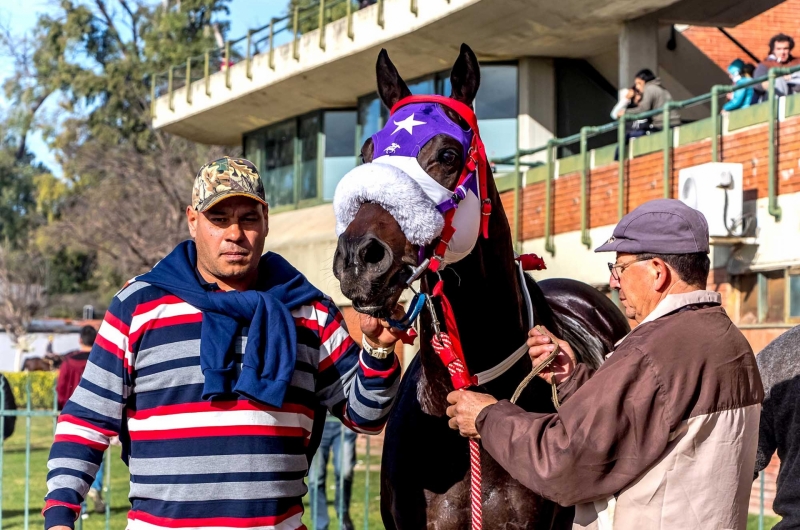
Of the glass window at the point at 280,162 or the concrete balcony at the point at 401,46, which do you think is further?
the glass window at the point at 280,162

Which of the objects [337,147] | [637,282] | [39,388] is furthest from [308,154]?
[637,282]

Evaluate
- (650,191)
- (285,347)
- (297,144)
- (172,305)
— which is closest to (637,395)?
(285,347)

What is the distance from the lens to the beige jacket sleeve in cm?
271

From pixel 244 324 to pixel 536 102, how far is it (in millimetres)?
14622

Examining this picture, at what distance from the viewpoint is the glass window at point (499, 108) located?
17.8 m

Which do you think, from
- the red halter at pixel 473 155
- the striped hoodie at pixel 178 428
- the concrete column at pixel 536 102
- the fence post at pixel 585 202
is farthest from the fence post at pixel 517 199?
the striped hoodie at pixel 178 428

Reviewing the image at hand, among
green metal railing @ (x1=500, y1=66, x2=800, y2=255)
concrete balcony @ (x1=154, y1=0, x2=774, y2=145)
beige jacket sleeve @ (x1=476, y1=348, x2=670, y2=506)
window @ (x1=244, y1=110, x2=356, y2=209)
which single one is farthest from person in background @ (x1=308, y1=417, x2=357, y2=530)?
window @ (x1=244, y1=110, x2=356, y2=209)

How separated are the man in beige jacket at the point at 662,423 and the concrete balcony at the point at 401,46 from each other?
41.6ft

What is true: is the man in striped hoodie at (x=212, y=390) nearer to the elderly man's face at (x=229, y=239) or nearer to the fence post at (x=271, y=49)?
the elderly man's face at (x=229, y=239)

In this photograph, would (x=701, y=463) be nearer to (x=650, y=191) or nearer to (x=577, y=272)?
(x=650, y=191)

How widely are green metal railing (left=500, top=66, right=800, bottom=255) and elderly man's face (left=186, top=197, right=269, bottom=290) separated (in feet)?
26.6

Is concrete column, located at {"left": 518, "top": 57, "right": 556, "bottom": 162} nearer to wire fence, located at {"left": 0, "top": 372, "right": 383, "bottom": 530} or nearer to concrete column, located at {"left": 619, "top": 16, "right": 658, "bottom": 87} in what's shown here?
concrete column, located at {"left": 619, "top": 16, "right": 658, "bottom": 87}

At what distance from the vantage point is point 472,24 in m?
16.4

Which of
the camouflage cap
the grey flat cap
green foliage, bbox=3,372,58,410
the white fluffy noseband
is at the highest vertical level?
the camouflage cap
